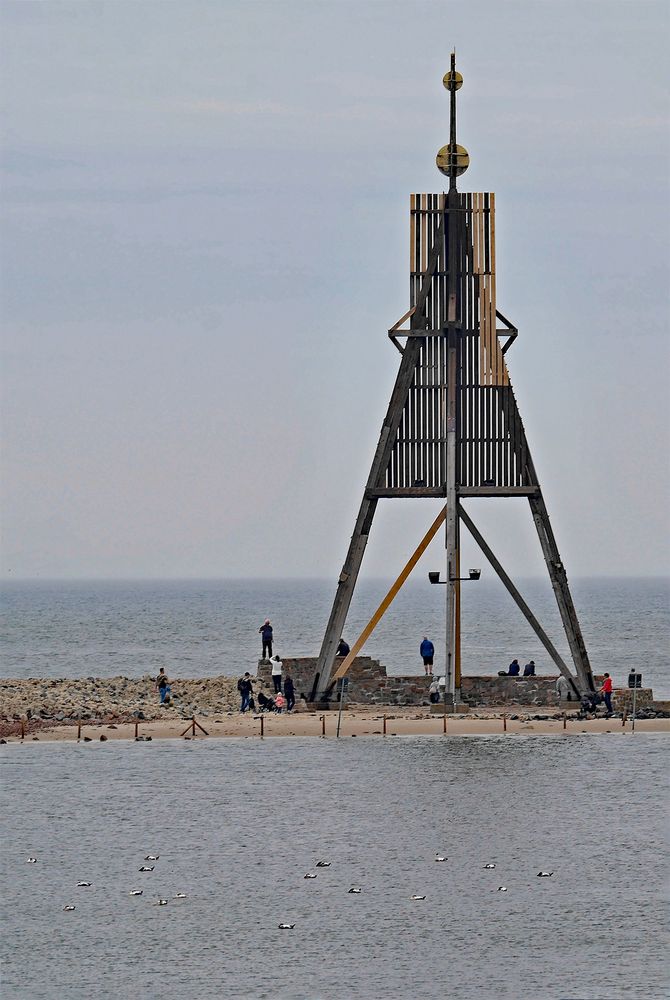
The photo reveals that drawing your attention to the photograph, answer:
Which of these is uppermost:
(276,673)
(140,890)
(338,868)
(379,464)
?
(379,464)

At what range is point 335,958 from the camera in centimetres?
3169

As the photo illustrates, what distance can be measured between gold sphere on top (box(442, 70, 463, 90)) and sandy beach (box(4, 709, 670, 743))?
16.6 m

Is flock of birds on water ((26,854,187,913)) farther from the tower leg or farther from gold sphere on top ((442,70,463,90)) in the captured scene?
gold sphere on top ((442,70,463,90))

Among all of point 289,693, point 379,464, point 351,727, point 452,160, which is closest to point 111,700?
point 289,693

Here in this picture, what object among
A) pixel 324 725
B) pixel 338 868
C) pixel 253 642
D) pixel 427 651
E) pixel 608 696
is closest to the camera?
pixel 338 868

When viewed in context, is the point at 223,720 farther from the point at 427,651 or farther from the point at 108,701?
the point at 108,701

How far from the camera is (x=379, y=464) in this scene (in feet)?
177

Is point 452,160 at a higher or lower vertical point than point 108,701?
higher

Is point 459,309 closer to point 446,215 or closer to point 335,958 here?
point 446,215

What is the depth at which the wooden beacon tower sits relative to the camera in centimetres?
5400

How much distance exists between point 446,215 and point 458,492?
7.32m

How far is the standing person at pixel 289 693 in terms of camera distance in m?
55.7

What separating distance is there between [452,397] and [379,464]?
2576 millimetres

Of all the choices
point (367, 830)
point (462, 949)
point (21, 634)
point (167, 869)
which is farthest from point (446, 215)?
point (21, 634)
